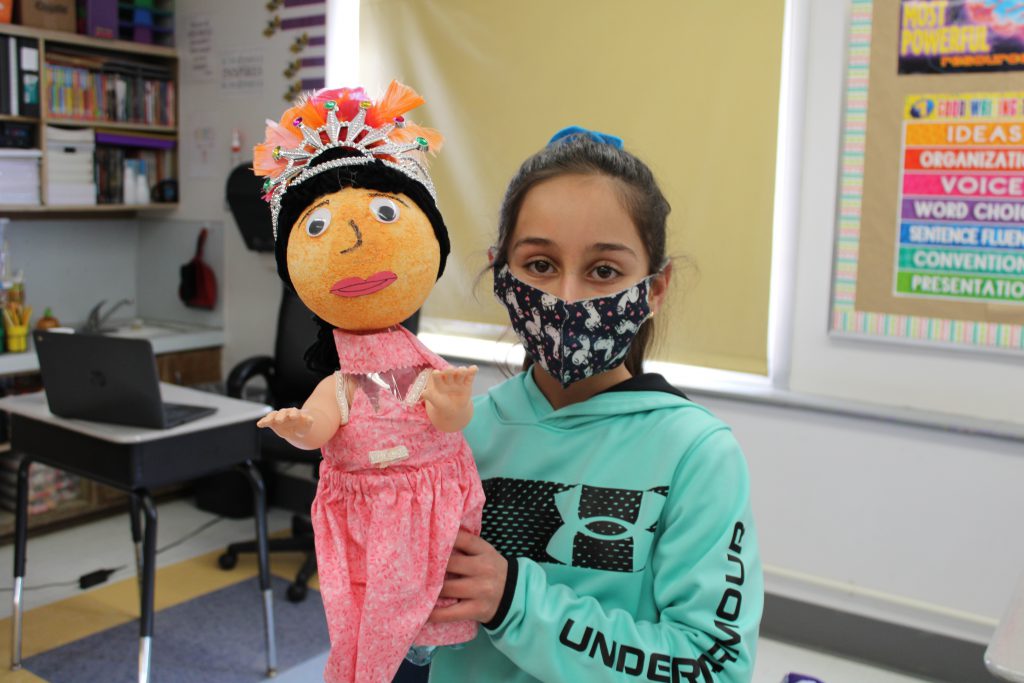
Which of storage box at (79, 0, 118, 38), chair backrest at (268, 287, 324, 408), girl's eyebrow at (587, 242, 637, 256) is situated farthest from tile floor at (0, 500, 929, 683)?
storage box at (79, 0, 118, 38)

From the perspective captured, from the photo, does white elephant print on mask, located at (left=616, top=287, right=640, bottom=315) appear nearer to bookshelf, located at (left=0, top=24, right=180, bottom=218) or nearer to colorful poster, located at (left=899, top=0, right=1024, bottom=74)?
colorful poster, located at (left=899, top=0, right=1024, bottom=74)

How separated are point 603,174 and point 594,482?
1.11 ft

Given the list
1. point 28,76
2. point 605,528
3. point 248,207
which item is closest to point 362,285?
point 605,528

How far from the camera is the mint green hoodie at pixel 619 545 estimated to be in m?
0.89

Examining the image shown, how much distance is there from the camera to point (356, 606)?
3.02ft

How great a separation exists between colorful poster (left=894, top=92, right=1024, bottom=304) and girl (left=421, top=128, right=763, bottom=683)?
6.00 ft

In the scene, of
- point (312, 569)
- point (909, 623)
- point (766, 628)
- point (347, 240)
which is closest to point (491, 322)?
point (312, 569)

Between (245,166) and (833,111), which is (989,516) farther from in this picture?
(245,166)

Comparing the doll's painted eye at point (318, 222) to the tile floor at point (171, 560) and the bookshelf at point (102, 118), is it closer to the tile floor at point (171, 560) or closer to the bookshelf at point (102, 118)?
the tile floor at point (171, 560)

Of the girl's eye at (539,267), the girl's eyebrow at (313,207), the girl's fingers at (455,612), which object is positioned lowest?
the girl's fingers at (455,612)

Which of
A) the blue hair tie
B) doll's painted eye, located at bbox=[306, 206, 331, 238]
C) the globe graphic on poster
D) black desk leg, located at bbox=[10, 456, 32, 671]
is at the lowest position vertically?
black desk leg, located at bbox=[10, 456, 32, 671]

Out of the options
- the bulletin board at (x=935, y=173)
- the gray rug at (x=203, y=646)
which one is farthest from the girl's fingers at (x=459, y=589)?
the bulletin board at (x=935, y=173)

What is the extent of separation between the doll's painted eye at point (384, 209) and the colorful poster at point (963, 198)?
6.98ft

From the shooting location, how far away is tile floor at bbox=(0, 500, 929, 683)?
271cm
